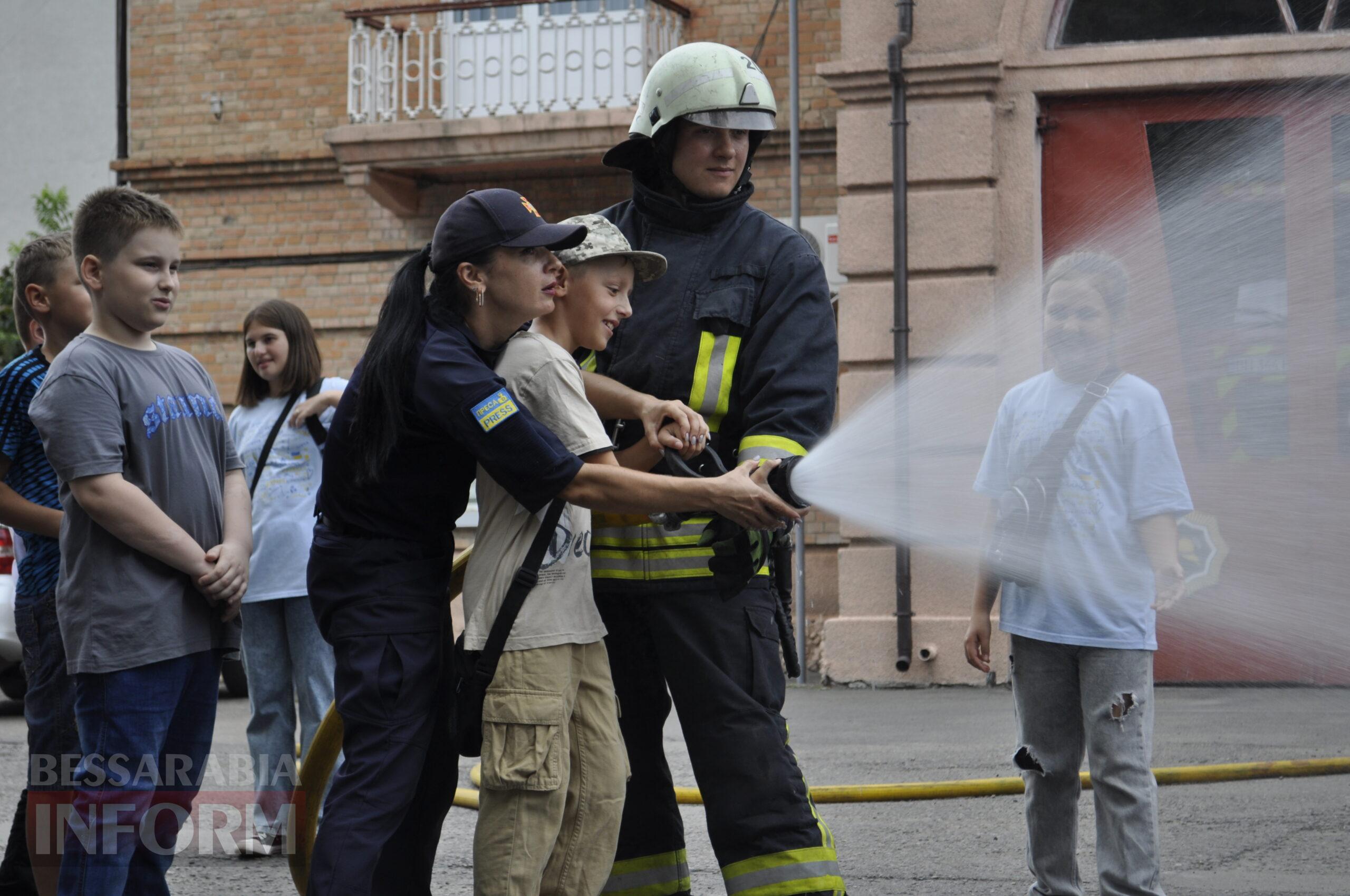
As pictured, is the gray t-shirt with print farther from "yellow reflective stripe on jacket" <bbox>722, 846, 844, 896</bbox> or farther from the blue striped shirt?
"yellow reflective stripe on jacket" <bbox>722, 846, 844, 896</bbox>

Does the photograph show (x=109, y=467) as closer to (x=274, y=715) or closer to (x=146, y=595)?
(x=146, y=595)

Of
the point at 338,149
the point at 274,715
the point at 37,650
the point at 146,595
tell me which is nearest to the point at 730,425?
the point at 146,595

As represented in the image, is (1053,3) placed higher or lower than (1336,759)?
higher

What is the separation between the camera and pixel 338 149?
40.5 feet

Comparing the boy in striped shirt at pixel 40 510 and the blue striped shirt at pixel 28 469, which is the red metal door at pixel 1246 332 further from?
the blue striped shirt at pixel 28 469

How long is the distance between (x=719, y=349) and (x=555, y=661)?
80 centimetres

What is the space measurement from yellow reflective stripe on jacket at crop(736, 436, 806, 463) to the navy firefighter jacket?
3cm

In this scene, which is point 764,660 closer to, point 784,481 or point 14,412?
point 784,481

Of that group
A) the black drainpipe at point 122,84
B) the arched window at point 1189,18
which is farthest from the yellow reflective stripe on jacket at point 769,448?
the black drainpipe at point 122,84

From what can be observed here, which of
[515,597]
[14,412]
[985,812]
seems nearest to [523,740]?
[515,597]

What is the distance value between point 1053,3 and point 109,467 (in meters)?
7.35

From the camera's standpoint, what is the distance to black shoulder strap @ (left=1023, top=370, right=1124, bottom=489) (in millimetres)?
3959

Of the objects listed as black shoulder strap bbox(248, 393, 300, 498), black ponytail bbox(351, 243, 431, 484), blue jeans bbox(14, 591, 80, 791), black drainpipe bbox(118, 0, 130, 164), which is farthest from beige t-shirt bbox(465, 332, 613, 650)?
black drainpipe bbox(118, 0, 130, 164)

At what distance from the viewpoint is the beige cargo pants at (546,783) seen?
10.3ft
